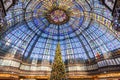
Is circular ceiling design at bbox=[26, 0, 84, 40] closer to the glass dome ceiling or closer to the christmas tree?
the glass dome ceiling

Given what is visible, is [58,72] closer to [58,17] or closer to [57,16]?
[57,16]

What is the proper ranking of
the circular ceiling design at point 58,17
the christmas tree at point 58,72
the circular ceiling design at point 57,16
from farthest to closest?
the circular ceiling design at point 57,16
the circular ceiling design at point 58,17
the christmas tree at point 58,72

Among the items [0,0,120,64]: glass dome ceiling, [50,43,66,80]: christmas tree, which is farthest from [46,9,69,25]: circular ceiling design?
[50,43,66,80]: christmas tree

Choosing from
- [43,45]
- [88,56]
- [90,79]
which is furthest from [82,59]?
[43,45]

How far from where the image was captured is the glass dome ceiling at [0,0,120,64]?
3525cm

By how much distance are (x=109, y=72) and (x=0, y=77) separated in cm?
2259

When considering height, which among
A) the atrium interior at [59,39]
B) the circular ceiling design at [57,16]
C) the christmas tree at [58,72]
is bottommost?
the christmas tree at [58,72]

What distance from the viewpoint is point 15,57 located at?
3869 centimetres

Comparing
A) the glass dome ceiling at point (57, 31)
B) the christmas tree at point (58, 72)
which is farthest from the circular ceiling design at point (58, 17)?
the christmas tree at point (58, 72)

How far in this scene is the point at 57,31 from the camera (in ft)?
141

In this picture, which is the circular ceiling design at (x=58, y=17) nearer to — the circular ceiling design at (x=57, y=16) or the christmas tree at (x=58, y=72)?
the circular ceiling design at (x=57, y=16)

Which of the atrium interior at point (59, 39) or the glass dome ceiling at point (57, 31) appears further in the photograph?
the glass dome ceiling at point (57, 31)

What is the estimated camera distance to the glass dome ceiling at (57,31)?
1388 inches

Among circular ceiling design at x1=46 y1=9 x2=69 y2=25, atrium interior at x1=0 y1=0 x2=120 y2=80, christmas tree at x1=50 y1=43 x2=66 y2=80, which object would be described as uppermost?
circular ceiling design at x1=46 y1=9 x2=69 y2=25
